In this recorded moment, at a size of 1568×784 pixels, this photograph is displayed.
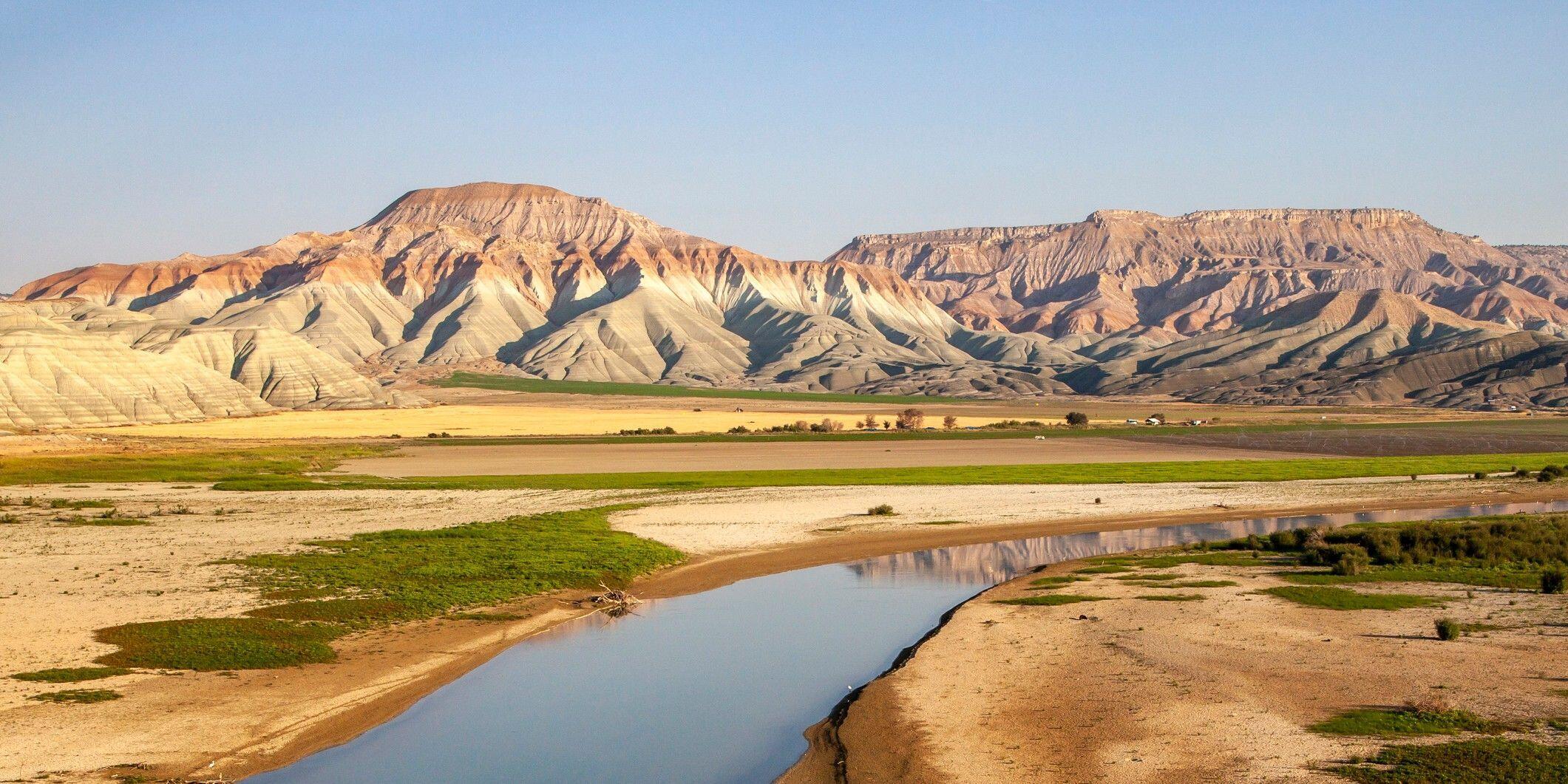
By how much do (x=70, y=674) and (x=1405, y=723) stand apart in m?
19.8

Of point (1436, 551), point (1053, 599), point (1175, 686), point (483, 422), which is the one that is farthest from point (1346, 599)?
point (483, 422)

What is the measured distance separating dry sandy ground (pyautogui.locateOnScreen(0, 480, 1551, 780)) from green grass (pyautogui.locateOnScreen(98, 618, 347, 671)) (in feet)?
1.45

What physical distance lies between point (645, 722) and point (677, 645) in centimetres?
553

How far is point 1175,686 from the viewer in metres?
18.6

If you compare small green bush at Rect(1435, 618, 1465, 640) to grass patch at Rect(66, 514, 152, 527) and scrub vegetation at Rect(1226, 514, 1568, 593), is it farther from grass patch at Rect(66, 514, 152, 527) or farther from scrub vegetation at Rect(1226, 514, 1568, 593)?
grass patch at Rect(66, 514, 152, 527)

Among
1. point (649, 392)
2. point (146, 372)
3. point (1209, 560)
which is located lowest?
point (1209, 560)

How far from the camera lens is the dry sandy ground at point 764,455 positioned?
70.4 meters

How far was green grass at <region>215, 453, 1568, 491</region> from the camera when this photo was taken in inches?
2271

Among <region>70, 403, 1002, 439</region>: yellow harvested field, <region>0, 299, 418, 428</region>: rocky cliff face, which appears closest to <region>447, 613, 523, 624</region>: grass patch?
<region>70, 403, 1002, 439</region>: yellow harvested field

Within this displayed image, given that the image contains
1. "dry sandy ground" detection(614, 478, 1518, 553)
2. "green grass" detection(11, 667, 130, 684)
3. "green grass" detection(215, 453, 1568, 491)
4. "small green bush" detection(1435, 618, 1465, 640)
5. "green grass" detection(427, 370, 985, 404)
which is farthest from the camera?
"green grass" detection(427, 370, 985, 404)

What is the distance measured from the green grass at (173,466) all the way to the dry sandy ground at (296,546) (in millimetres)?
5689

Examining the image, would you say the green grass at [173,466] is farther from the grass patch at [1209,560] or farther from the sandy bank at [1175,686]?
the sandy bank at [1175,686]

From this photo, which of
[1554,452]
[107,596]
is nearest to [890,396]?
[1554,452]

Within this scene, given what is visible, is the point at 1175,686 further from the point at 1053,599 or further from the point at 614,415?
the point at 614,415
